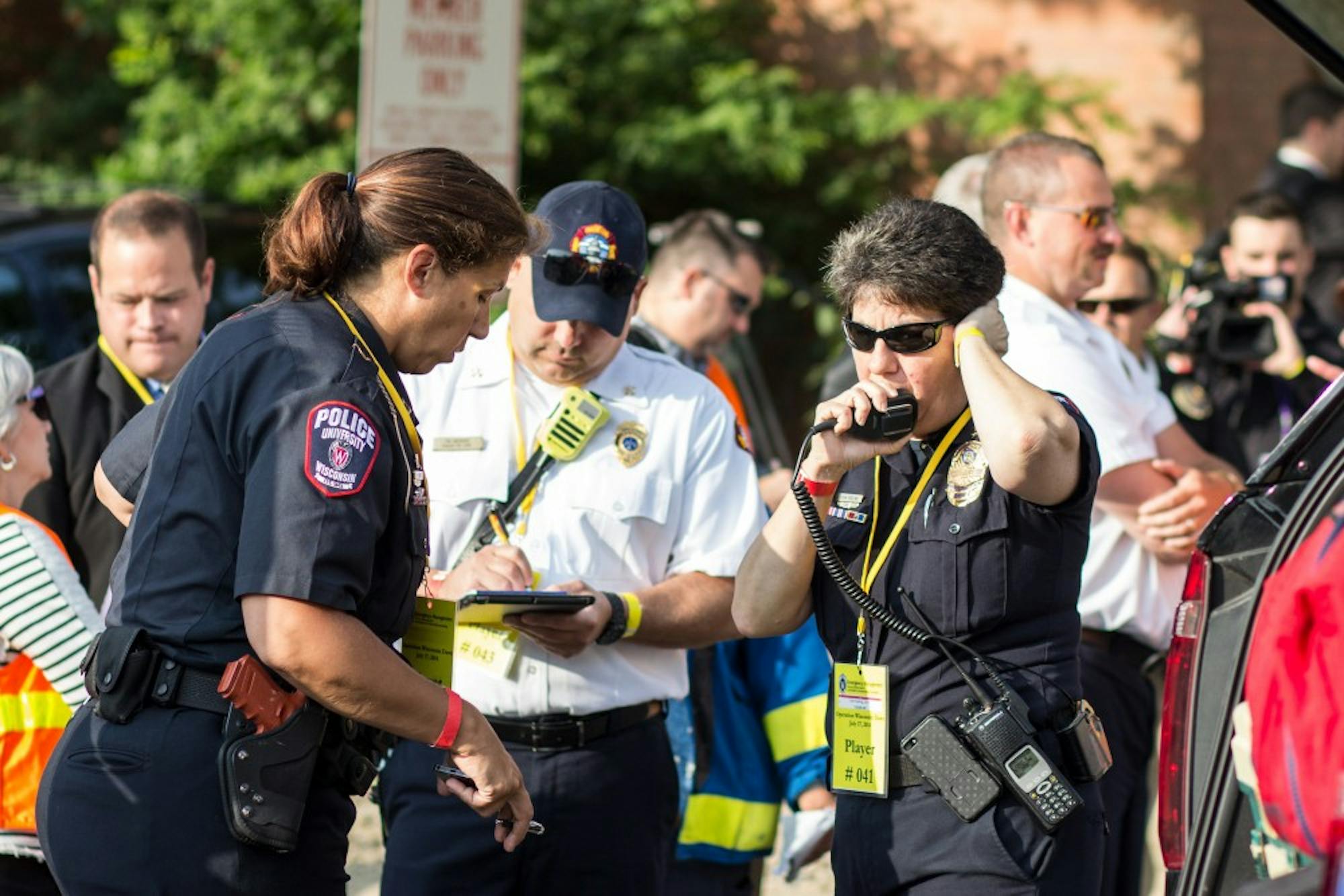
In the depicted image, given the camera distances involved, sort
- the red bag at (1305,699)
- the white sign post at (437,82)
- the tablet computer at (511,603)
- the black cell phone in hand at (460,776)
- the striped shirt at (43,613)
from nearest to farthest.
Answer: the red bag at (1305,699) < the black cell phone in hand at (460,776) < the striped shirt at (43,613) < the tablet computer at (511,603) < the white sign post at (437,82)

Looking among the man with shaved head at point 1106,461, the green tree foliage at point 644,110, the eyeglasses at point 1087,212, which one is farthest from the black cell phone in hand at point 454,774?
the green tree foliage at point 644,110

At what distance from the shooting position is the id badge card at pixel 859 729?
300cm

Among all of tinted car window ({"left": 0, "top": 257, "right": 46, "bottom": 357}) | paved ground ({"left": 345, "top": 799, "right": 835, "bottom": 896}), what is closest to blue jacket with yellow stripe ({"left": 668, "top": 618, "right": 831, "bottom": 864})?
paved ground ({"left": 345, "top": 799, "right": 835, "bottom": 896})

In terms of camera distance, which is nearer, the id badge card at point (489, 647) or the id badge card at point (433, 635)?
the id badge card at point (433, 635)

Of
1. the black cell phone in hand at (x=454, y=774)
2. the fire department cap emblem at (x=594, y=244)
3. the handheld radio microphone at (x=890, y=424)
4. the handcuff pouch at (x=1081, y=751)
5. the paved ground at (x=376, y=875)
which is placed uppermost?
the fire department cap emblem at (x=594, y=244)

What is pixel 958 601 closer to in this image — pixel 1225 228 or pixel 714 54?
pixel 1225 228

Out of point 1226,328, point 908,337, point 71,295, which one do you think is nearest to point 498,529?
point 908,337

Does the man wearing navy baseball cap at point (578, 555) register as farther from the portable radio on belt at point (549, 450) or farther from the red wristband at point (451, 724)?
the red wristband at point (451, 724)

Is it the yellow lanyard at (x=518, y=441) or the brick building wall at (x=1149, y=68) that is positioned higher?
the brick building wall at (x=1149, y=68)

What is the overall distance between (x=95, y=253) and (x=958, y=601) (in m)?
2.80

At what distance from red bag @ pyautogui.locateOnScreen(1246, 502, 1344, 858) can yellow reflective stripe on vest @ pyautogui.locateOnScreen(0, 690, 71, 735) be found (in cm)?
236

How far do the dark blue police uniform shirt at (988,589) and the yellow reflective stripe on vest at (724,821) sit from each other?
1.71m

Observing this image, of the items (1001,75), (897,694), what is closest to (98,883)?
(897,694)

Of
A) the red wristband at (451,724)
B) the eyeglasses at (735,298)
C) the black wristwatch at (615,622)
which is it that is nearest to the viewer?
the red wristband at (451,724)
